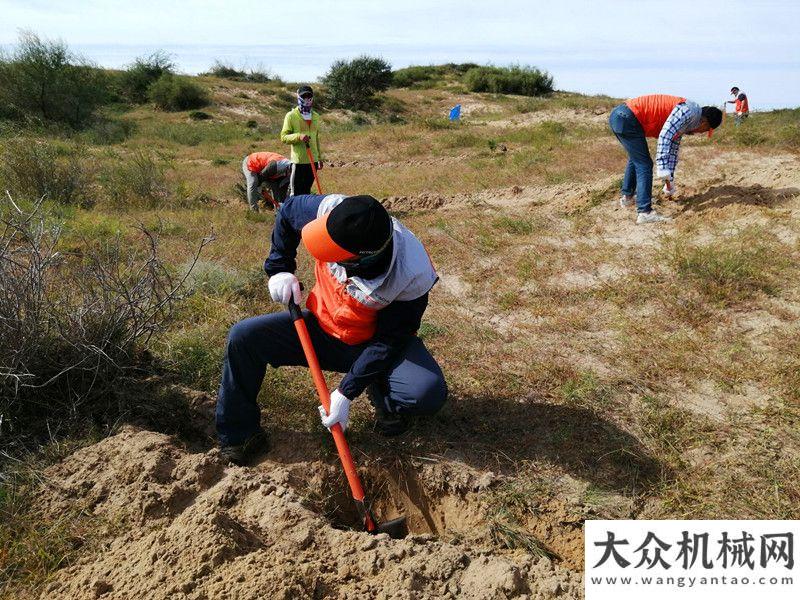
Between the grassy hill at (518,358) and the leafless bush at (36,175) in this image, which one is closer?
the grassy hill at (518,358)

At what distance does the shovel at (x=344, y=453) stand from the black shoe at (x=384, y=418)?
287 millimetres

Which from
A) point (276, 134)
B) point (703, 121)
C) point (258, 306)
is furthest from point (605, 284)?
point (276, 134)

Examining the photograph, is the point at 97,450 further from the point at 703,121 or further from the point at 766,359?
the point at 703,121

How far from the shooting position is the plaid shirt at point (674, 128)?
205 inches

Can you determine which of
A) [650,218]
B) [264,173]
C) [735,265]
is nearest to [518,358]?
[735,265]

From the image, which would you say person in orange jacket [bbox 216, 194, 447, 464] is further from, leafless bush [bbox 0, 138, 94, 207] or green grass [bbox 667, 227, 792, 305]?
leafless bush [bbox 0, 138, 94, 207]

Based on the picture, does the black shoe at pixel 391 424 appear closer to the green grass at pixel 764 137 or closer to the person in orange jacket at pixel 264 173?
the person in orange jacket at pixel 264 173

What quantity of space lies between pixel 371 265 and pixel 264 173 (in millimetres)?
5009

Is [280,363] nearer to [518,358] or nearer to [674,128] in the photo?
[518,358]

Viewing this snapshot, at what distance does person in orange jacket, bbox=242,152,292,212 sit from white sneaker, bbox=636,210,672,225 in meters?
3.99

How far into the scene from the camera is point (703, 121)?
5.35 m

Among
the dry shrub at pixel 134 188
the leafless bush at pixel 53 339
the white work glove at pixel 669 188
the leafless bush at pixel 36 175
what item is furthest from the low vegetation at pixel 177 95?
the leafless bush at pixel 53 339

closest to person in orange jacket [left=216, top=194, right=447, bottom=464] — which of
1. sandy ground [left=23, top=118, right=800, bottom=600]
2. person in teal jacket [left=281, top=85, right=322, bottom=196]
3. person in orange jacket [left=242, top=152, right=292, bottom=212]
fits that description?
sandy ground [left=23, top=118, right=800, bottom=600]

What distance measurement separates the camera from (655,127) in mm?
5430
